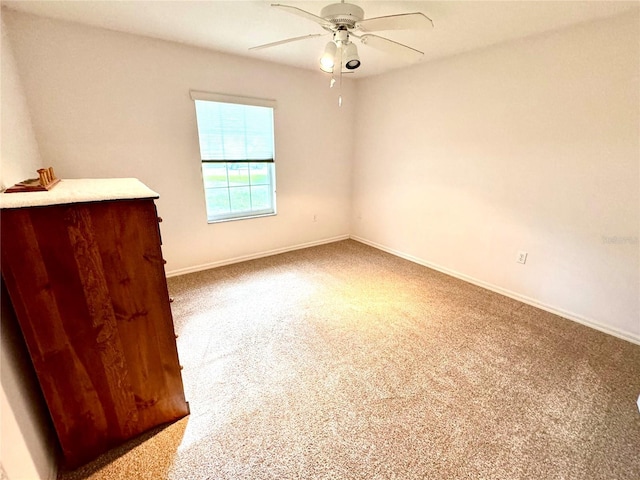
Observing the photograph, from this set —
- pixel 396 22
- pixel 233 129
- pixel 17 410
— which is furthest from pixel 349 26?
pixel 17 410

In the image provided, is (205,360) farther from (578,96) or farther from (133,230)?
(578,96)

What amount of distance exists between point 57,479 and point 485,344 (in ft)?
8.29

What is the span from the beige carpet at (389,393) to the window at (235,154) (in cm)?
117

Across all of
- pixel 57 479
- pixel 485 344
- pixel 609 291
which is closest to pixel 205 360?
pixel 57 479

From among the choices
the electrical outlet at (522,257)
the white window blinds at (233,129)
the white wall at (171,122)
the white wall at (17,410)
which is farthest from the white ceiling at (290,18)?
the electrical outlet at (522,257)

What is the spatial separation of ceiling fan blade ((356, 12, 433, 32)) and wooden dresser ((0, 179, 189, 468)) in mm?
1506

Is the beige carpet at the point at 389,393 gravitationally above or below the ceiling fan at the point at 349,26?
below

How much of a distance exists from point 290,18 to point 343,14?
2.19 feet

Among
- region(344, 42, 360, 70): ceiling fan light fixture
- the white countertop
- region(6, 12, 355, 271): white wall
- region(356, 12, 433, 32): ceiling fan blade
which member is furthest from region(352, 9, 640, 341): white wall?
the white countertop

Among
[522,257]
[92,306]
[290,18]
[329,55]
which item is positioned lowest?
[522,257]

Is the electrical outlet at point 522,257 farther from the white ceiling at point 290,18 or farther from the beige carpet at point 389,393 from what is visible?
the white ceiling at point 290,18

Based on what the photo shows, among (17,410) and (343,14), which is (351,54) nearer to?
(343,14)

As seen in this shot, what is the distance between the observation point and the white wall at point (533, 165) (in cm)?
208

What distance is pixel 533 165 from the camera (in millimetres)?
2506
